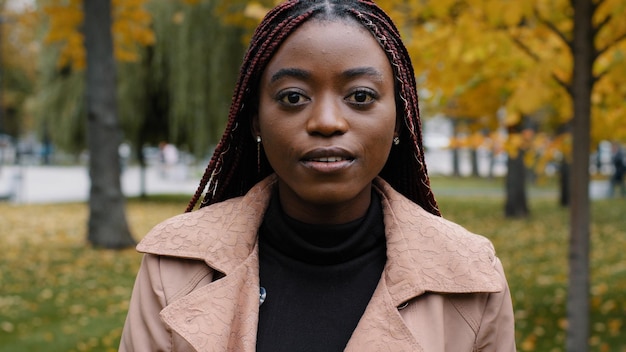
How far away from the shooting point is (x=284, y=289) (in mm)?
1611

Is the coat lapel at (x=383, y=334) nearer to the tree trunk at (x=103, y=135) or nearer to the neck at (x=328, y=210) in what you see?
the neck at (x=328, y=210)

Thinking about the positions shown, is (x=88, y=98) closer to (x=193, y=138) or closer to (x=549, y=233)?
(x=193, y=138)

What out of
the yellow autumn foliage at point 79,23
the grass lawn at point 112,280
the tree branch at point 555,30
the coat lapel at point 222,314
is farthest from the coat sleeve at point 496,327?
the yellow autumn foliage at point 79,23

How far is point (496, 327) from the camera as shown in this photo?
1.56 meters

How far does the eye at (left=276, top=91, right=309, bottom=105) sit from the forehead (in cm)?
6

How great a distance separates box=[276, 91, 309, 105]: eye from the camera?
153cm

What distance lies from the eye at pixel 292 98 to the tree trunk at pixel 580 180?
3.11 metres

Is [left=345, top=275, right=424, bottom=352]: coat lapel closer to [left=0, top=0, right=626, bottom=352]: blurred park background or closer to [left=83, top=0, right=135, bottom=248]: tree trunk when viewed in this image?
[left=0, top=0, right=626, bottom=352]: blurred park background

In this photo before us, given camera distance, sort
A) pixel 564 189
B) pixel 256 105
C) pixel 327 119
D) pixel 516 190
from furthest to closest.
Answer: pixel 564 189 → pixel 516 190 → pixel 256 105 → pixel 327 119

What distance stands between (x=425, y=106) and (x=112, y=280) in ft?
21.3

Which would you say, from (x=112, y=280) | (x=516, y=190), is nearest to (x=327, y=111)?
(x=112, y=280)

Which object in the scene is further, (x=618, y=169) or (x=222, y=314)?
(x=618, y=169)

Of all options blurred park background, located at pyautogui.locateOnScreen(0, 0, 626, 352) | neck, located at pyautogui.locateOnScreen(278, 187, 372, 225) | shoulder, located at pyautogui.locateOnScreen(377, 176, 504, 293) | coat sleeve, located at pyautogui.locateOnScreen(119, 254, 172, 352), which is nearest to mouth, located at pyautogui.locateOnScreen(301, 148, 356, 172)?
neck, located at pyautogui.locateOnScreen(278, 187, 372, 225)

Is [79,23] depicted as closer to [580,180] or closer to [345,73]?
[580,180]
